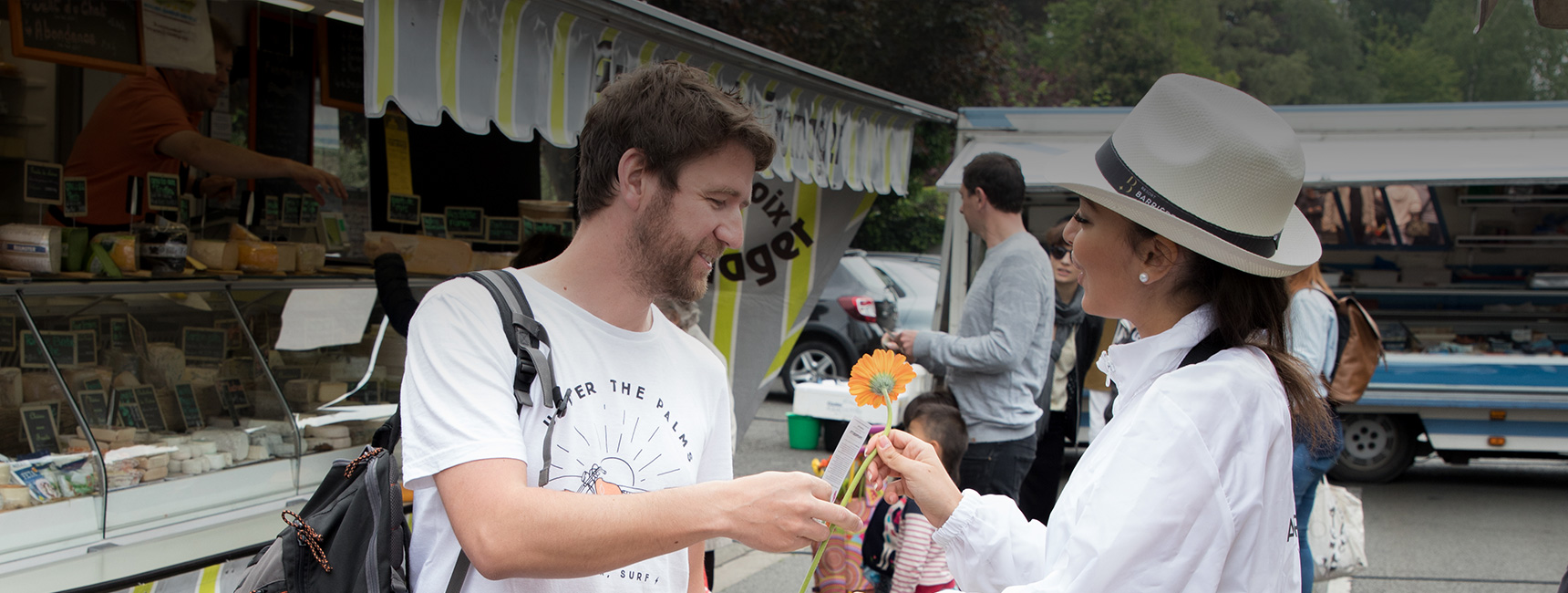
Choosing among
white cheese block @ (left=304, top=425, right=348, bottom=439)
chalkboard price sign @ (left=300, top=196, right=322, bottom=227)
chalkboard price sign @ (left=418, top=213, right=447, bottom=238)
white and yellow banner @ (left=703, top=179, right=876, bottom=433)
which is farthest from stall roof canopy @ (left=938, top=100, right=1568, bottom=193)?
white cheese block @ (left=304, top=425, right=348, bottom=439)

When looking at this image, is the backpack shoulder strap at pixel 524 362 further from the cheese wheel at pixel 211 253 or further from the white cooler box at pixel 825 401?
the white cooler box at pixel 825 401

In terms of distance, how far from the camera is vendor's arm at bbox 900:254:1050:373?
3.95 m

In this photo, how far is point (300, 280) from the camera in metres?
3.93

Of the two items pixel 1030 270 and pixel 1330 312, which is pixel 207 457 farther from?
pixel 1330 312

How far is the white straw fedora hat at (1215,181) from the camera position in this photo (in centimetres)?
155

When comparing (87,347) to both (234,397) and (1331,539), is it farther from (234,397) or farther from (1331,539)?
(1331,539)

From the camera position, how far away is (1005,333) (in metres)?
3.96

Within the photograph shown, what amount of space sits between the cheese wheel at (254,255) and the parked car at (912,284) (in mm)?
7666

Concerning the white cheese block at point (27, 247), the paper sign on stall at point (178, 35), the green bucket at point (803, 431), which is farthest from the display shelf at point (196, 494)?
the green bucket at point (803, 431)

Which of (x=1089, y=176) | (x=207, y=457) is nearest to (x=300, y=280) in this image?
(x=207, y=457)

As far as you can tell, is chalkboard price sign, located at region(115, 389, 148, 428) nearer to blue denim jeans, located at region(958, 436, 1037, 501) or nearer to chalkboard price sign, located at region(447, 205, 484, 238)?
chalkboard price sign, located at region(447, 205, 484, 238)

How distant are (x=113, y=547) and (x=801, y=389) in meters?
5.93

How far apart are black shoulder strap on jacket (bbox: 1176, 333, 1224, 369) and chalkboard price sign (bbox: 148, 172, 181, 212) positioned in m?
4.02

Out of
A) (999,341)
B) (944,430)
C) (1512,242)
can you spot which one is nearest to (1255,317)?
(944,430)
